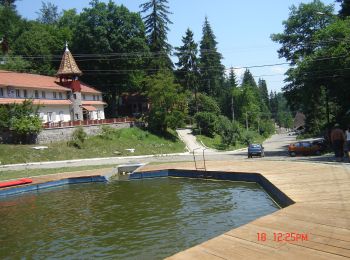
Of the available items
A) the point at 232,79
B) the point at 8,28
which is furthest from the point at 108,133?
the point at 232,79

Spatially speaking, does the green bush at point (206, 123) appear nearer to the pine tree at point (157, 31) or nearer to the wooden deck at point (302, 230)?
the pine tree at point (157, 31)

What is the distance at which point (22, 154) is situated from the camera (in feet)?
132

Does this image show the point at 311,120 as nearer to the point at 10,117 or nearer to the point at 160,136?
the point at 160,136

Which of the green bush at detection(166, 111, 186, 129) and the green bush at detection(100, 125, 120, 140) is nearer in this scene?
the green bush at detection(100, 125, 120, 140)

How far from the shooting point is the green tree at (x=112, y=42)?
6631 centimetres

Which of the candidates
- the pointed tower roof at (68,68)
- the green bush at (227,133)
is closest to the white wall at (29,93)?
the pointed tower roof at (68,68)

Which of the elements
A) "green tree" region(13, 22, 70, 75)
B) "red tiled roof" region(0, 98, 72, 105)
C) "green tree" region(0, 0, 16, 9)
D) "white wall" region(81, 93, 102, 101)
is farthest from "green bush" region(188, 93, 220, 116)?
"green tree" region(0, 0, 16, 9)

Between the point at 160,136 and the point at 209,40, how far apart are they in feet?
144

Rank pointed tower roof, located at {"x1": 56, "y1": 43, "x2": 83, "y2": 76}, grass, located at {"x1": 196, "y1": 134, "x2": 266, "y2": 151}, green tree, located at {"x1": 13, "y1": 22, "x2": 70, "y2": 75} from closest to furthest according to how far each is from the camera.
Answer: pointed tower roof, located at {"x1": 56, "y1": 43, "x2": 83, "y2": 76}
grass, located at {"x1": 196, "y1": 134, "x2": 266, "y2": 151}
green tree, located at {"x1": 13, "y1": 22, "x2": 70, "y2": 75}

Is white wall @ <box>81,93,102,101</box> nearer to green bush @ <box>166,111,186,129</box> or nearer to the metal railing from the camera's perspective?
Answer: the metal railing

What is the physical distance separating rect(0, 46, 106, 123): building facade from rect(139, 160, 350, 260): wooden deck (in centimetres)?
3950

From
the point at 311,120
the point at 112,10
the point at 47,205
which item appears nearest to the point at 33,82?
the point at 112,10
